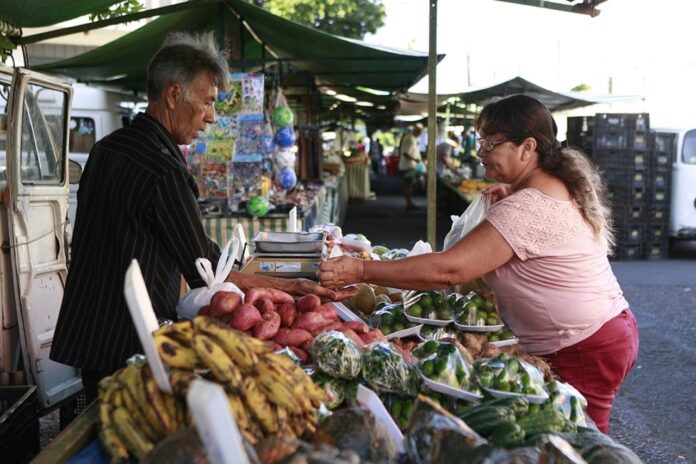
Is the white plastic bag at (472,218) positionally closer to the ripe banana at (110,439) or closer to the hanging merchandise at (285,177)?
the ripe banana at (110,439)

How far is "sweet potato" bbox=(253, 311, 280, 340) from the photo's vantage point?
2.34 meters

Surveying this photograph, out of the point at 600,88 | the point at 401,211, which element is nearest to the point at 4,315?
the point at 401,211

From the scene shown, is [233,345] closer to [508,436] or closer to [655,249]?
[508,436]

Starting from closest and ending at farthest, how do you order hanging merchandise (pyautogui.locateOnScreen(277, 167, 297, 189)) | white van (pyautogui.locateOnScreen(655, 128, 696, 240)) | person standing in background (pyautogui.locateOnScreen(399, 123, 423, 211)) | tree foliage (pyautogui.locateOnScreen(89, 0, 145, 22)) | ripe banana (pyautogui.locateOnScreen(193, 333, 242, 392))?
1. ripe banana (pyautogui.locateOnScreen(193, 333, 242, 392))
2. tree foliage (pyautogui.locateOnScreen(89, 0, 145, 22))
3. hanging merchandise (pyautogui.locateOnScreen(277, 167, 297, 189))
4. white van (pyautogui.locateOnScreen(655, 128, 696, 240))
5. person standing in background (pyautogui.locateOnScreen(399, 123, 423, 211))

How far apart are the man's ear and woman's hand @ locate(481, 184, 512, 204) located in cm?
163

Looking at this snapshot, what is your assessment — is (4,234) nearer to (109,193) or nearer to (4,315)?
(4,315)

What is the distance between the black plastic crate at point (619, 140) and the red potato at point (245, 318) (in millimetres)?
10427

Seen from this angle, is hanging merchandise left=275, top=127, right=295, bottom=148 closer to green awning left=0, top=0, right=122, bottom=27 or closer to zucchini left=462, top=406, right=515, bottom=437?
green awning left=0, top=0, right=122, bottom=27

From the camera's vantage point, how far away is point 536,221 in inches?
104

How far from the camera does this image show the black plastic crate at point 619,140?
1145 cm

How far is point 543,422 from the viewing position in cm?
181

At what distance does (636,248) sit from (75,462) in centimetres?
1126

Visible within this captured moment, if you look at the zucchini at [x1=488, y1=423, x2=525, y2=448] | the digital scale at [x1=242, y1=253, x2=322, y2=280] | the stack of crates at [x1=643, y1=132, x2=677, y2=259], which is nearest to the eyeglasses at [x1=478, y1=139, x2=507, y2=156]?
the digital scale at [x1=242, y1=253, x2=322, y2=280]

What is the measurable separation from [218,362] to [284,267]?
6.58 ft
